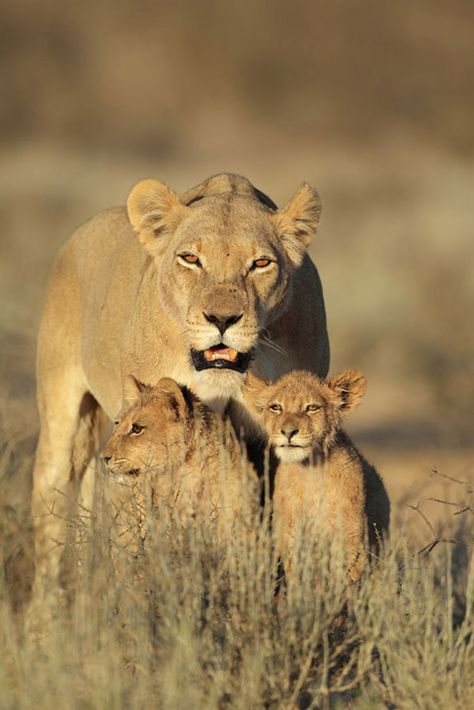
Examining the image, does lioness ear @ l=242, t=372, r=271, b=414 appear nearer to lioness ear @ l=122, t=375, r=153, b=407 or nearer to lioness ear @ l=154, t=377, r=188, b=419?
lioness ear @ l=154, t=377, r=188, b=419

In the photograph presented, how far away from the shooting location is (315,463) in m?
5.93

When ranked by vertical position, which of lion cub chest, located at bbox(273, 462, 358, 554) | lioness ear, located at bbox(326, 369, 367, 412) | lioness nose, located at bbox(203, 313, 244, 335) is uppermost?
lioness nose, located at bbox(203, 313, 244, 335)

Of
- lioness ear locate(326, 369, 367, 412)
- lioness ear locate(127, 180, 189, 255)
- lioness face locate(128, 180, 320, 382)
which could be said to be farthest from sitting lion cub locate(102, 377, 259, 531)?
lioness ear locate(127, 180, 189, 255)

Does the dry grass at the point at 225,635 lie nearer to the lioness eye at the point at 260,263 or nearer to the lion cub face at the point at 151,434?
the lion cub face at the point at 151,434

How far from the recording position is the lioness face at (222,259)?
6.18 meters

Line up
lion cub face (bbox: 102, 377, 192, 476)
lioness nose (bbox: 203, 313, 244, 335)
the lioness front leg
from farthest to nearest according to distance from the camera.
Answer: the lioness front leg
lioness nose (bbox: 203, 313, 244, 335)
lion cub face (bbox: 102, 377, 192, 476)

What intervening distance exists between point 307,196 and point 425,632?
237 centimetres

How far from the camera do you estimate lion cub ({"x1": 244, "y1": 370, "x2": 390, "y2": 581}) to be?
5.76 metres

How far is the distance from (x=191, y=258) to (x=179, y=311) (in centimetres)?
23

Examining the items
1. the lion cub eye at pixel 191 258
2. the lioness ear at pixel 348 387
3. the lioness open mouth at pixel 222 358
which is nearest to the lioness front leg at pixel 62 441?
the lion cub eye at pixel 191 258

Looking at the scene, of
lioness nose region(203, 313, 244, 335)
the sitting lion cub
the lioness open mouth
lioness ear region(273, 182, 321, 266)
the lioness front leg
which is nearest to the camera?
the sitting lion cub

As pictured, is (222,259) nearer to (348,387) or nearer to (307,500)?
(348,387)

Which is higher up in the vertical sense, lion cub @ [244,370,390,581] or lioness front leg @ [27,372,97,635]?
lioness front leg @ [27,372,97,635]

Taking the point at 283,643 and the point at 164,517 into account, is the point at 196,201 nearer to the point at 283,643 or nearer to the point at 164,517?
the point at 164,517
